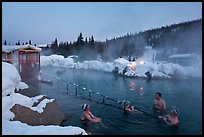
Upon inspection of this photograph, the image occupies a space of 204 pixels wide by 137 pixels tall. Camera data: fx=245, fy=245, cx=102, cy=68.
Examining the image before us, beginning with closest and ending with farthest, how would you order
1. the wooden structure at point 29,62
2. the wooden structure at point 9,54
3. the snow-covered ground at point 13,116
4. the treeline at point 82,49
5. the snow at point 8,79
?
the snow-covered ground at point 13,116 < the snow at point 8,79 < the wooden structure at point 9,54 < the wooden structure at point 29,62 < the treeline at point 82,49

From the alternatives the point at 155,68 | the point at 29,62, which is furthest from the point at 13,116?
the point at 155,68

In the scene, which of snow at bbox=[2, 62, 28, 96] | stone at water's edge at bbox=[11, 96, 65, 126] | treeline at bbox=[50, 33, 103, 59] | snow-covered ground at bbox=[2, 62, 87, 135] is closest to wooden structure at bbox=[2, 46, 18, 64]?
snow at bbox=[2, 62, 28, 96]

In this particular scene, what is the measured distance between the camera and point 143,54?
68.9 m

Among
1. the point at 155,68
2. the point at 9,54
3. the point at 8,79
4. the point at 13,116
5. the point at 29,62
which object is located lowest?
the point at 13,116

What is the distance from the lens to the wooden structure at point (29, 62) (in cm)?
2191

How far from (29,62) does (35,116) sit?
14.2 metres

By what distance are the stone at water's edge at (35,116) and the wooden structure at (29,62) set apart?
495 inches

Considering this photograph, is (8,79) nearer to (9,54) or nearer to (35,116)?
(35,116)

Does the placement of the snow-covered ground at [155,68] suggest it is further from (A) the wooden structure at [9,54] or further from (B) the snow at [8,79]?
(B) the snow at [8,79]

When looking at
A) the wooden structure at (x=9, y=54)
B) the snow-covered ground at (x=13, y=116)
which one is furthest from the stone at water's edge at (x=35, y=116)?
the wooden structure at (x=9, y=54)

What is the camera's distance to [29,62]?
22453mm

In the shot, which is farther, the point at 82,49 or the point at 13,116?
the point at 82,49

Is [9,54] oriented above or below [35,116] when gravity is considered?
above

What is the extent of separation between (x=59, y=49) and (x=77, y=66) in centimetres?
2250
